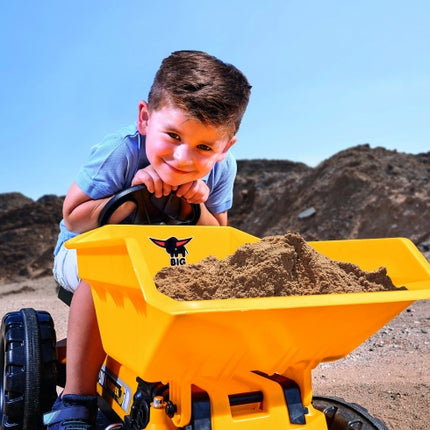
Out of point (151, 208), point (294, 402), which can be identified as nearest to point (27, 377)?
point (151, 208)

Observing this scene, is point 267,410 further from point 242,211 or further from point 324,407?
point 242,211

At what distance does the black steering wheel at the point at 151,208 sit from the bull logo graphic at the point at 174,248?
12cm

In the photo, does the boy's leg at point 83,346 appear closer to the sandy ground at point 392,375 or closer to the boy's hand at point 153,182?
the boy's hand at point 153,182

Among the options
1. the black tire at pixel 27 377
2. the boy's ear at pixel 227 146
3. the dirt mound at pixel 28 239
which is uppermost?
the boy's ear at pixel 227 146

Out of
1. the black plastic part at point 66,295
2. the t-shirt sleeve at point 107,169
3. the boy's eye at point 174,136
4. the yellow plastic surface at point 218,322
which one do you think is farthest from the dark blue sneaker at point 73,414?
the boy's eye at point 174,136

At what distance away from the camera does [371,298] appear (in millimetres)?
1506

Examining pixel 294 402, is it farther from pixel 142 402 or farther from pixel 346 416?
pixel 142 402

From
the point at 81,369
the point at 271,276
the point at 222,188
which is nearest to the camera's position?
the point at 271,276

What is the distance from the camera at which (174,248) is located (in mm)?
2221

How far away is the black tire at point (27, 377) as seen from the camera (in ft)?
7.61

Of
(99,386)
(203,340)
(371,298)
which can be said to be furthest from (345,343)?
(99,386)

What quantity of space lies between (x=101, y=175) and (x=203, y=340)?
112 centimetres

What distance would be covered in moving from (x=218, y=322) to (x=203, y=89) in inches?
39.6

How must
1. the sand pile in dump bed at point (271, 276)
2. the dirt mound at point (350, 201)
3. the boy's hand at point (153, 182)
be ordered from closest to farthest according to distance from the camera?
the sand pile in dump bed at point (271, 276) < the boy's hand at point (153, 182) < the dirt mound at point (350, 201)
